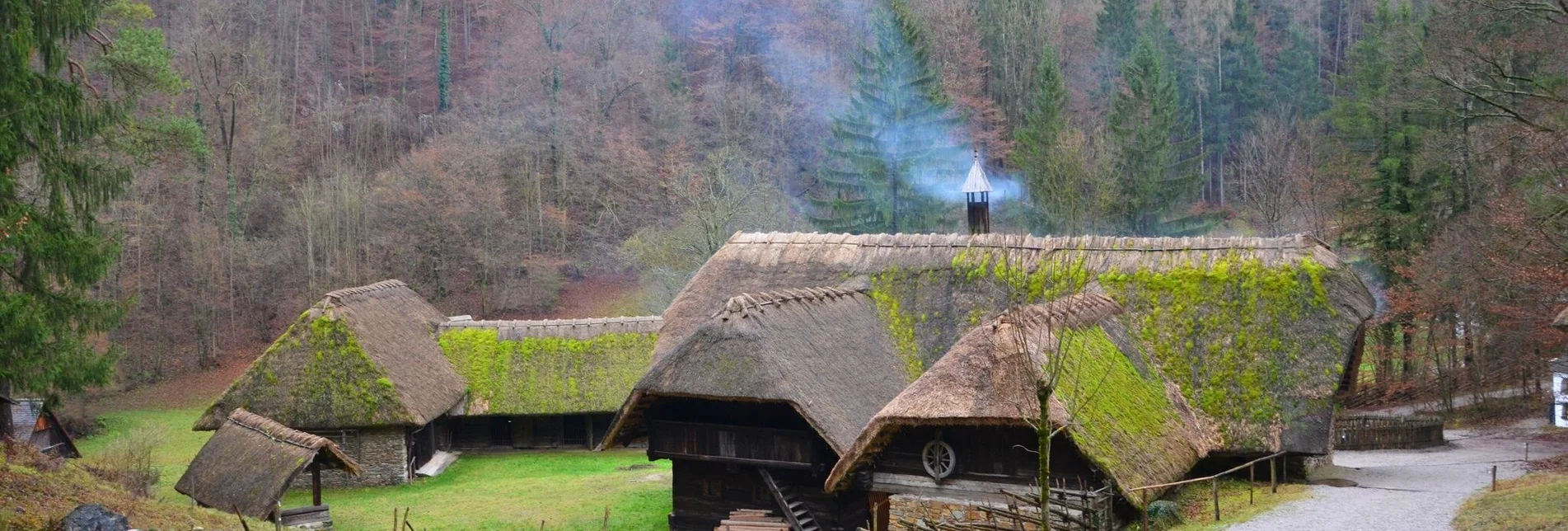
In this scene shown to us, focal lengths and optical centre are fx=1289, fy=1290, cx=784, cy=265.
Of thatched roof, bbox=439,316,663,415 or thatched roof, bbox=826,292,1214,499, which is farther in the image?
thatched roof, bbox=439,316,663,415

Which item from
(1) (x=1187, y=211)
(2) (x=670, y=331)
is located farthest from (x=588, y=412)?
(1) (x=1187, y=211)

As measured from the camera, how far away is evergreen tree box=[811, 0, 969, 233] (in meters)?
46.8

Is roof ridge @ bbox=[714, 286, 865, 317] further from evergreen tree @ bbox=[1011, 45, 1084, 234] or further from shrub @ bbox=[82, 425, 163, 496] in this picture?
evergreen tree @ bbox=[1011, 45, 1084, 234]

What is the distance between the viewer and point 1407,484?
65.3ft

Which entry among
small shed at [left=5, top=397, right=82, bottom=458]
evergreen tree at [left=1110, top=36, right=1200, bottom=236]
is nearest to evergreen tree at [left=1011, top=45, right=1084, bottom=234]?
evergreen tree at [left=1110, top=36, right=1200, bottom=236]

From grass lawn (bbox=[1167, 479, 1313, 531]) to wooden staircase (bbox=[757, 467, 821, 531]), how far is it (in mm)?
6096

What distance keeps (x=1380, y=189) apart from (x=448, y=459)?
24590 millimetres

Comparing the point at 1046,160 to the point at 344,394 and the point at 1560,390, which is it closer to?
the point at 1560,390

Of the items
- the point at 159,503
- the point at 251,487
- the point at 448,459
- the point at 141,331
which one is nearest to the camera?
the point at 159,503

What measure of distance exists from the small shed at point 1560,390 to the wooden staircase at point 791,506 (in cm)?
1400

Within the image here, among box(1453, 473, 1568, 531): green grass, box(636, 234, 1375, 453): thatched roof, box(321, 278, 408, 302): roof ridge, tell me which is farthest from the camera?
box(321, 278, 408, 302): roof ridge

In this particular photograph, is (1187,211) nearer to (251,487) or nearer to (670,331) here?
(670,331)

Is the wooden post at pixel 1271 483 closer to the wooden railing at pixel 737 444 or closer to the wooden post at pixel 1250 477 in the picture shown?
the wooden post at pixel 1250 477

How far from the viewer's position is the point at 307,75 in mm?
63875
